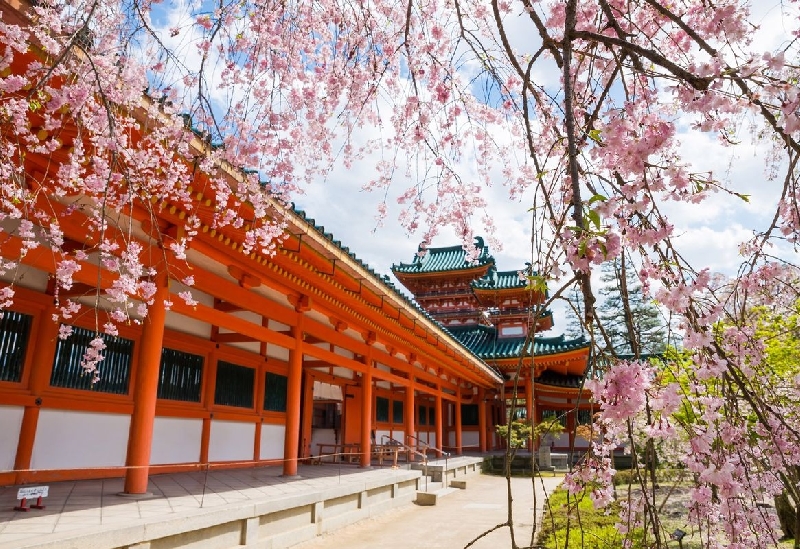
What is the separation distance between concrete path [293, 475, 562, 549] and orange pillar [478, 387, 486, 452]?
9474 mm

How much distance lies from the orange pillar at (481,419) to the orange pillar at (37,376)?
17.7 meters

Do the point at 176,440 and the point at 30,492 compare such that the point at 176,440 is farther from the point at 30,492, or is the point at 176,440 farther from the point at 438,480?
the point at 438,480

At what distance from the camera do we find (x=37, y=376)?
552cm

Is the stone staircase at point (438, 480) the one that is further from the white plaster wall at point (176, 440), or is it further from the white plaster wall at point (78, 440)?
the white plaster wall at point (78, 440)

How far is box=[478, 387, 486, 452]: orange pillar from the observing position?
69.3 ft

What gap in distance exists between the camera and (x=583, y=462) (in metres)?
2.24

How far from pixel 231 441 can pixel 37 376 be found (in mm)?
3560

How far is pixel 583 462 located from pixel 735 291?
101cm

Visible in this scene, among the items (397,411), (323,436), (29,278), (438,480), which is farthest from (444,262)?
(29,278)

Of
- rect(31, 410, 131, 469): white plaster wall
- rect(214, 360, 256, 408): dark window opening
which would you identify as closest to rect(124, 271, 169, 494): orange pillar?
rect(31, 410, 131, 469): white plaster wall

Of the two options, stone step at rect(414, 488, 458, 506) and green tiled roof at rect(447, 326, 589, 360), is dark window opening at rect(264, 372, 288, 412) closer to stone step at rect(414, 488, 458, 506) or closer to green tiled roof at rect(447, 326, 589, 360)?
stone step at rect(414, 488, 458, 506)

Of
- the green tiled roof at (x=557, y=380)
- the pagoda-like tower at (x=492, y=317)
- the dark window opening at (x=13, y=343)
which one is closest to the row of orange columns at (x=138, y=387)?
the dark window opening at (x=13, y=343)

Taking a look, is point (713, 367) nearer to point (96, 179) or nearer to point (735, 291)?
point (735, 291)

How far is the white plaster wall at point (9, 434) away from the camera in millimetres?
5160
